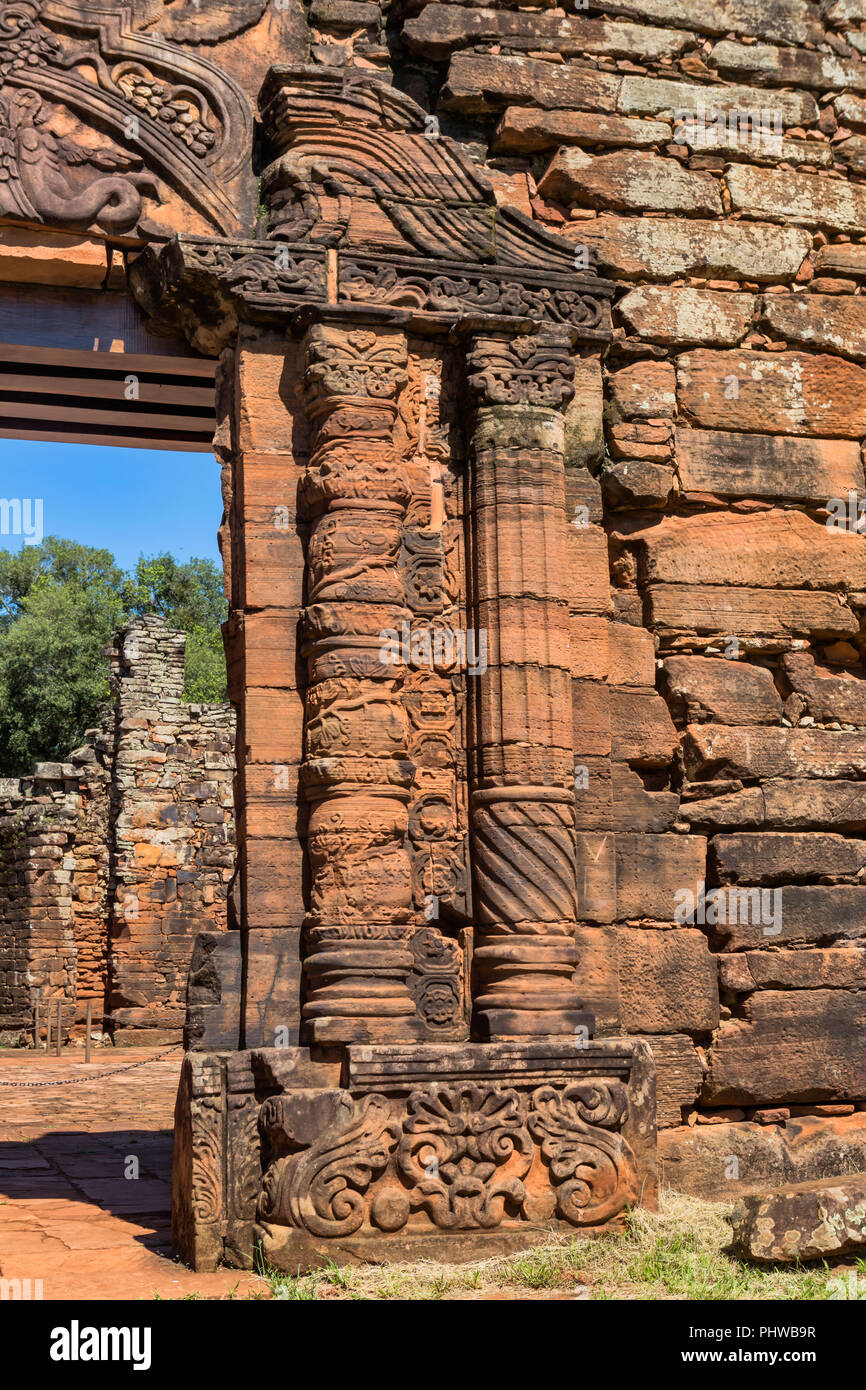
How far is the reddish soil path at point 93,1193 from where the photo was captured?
5020 mm

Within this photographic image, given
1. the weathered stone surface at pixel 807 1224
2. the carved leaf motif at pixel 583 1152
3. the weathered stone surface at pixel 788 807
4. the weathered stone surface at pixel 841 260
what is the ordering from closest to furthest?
the weathered stone surface at pixel 807 1224 → the carved leaf motif at pixel 583 1152 → the weathered stone surface at pixel 788 807 → the weathered stone surface at pixel 841 260

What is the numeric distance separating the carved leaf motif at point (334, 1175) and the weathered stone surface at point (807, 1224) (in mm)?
1290

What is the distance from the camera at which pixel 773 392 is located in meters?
7.02

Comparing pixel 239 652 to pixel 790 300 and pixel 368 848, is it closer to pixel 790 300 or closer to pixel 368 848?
pixel 368 848

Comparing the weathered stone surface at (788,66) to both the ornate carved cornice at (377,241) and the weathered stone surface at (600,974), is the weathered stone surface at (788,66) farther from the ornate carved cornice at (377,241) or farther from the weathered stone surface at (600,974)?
the weathered stone surface at (600,974)

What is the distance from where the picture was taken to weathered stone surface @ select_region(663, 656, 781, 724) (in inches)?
260

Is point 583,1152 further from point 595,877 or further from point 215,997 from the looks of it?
point 215,997

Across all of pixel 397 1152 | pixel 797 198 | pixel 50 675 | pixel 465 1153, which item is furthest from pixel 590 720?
pixel 50 675

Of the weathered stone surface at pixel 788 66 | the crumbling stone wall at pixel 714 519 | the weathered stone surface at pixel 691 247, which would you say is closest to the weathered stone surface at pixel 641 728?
the crumbling stone wall at pixel 714 519

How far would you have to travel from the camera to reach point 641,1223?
18.2 ft

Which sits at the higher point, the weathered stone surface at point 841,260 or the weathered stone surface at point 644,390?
the weathered stone surface at point 841,260

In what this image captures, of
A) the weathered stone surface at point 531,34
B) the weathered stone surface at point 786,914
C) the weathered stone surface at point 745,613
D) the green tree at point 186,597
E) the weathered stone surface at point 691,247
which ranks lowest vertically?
the weathered stone surface at point 786,914

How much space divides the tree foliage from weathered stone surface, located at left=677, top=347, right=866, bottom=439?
22.1m

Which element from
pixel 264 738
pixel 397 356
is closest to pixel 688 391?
pixel 397 356
